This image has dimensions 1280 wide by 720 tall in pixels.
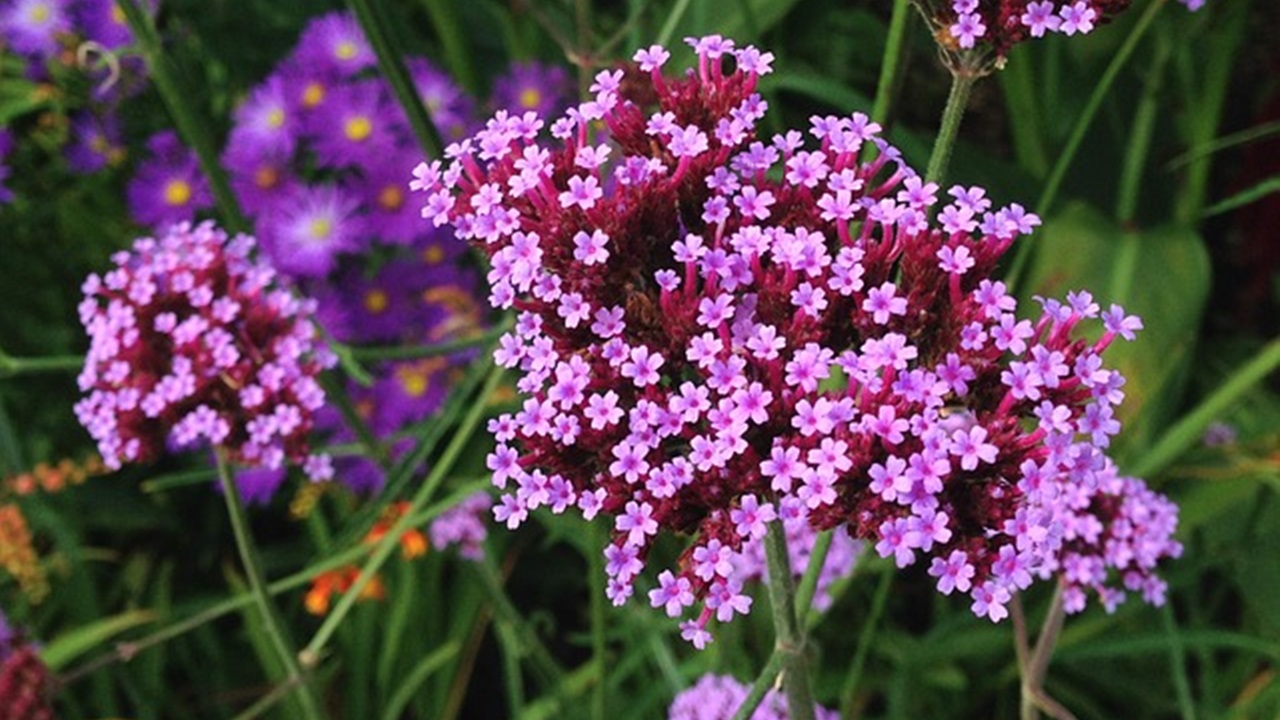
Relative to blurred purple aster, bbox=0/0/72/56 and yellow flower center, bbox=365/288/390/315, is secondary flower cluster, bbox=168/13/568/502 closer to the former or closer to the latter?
yellow flower center, bbox=365/288/390/315

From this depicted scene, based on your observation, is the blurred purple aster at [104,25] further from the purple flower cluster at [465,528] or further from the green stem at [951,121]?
the green stem at [951,121]

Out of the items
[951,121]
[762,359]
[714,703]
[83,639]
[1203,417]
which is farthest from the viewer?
[83,639]

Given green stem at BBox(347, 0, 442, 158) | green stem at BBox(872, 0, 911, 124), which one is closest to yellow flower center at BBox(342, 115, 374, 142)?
green stem at BBox(347, 0, 442, 158)

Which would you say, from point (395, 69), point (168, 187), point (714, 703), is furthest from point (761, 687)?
point (168, 187)

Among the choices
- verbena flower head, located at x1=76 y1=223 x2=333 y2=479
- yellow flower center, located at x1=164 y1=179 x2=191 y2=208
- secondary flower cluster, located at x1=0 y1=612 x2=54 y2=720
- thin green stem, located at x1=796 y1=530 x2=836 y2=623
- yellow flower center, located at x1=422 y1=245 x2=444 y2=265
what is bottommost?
secondary flower cluster, located at x1=0 y1=612 x2=54 y2=720

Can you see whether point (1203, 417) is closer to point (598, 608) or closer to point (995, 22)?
point (598, 608)

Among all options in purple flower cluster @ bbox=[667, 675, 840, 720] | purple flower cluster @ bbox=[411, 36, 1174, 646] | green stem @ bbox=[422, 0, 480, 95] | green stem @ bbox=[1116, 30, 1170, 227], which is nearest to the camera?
purple flower cluster @ bbox=[411, 36, 1174, 646]

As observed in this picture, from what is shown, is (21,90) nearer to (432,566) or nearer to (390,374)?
(390,374)
